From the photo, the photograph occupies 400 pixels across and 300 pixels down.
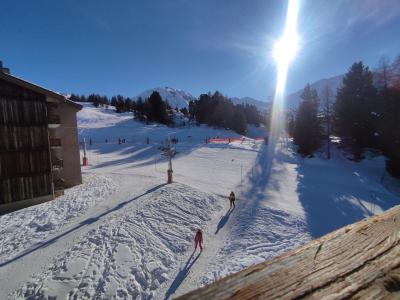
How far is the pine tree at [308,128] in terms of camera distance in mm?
44906

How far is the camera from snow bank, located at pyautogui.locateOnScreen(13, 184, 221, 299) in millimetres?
11250

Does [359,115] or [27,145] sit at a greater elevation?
[359,115]

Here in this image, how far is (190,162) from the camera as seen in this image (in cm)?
3862

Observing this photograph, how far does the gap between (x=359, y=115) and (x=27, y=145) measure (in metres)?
43.0

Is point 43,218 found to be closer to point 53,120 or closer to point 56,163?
point 56,163

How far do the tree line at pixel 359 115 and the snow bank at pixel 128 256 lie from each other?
3043 centimetres

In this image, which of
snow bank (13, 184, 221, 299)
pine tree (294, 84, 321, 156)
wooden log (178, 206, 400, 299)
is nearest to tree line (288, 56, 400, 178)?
pine tree (294, 84, 321, 156)

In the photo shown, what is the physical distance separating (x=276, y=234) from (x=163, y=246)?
7.88 meters

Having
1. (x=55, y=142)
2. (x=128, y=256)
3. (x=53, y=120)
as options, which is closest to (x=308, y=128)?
(x=55, y=142)

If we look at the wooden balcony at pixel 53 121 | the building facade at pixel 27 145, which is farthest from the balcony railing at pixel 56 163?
the wooden balcony at pixel 53 121

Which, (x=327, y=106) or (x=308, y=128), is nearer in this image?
(x=308, y=128)

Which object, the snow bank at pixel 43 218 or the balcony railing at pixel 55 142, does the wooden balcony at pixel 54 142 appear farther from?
the snow bank at pixel 43 218

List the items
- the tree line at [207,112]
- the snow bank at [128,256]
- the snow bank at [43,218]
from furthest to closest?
the tree line at [207,112], the snow bank at [43,218], the snow bank at [128,256]

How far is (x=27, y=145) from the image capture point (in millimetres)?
19703
